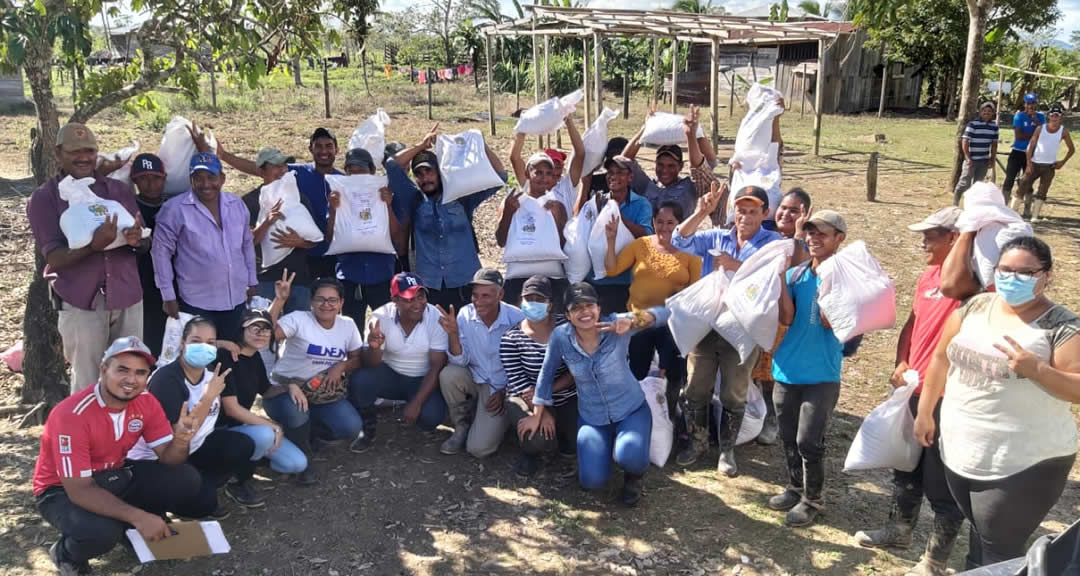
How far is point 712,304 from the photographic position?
4.00 metres

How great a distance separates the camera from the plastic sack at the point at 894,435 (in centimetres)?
329

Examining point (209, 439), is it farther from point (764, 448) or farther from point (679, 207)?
point (764, 448)

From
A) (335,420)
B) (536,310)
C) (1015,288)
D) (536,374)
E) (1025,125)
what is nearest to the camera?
(1015,288)

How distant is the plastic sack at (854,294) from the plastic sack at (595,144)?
7.30 ft

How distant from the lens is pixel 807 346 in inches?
A: 140

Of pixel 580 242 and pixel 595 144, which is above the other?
pixel 595 144

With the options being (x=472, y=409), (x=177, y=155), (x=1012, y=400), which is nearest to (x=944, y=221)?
(x=1012, y=400)

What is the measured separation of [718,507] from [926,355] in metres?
1.37

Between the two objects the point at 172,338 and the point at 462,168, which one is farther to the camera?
the point at 462,168

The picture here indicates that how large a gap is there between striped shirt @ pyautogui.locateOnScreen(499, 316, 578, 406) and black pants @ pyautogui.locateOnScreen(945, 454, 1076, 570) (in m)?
2.04

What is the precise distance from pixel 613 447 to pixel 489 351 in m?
0.97

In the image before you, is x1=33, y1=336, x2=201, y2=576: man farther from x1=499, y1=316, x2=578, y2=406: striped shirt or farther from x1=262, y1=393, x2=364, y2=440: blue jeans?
x1=499, y1=316, x2=578, y2=406: striped shirt

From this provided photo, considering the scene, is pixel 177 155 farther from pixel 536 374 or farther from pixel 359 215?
pixel 536 374

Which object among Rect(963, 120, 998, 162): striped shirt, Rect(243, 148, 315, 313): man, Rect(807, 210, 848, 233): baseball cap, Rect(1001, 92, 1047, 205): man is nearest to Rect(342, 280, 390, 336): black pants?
Rect(243, 148, 315, 313): man
